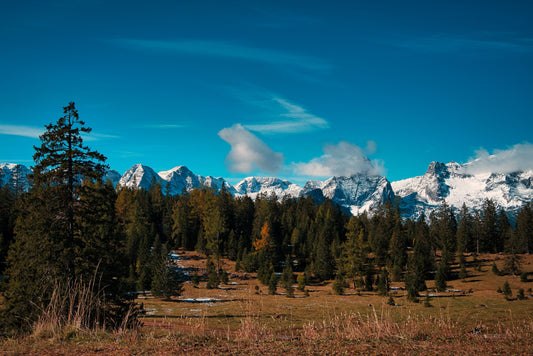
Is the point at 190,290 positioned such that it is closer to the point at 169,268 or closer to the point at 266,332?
the point at 169,268

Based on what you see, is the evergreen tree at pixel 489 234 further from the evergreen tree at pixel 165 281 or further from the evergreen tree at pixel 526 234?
the evergreen tree at pixel 165 281

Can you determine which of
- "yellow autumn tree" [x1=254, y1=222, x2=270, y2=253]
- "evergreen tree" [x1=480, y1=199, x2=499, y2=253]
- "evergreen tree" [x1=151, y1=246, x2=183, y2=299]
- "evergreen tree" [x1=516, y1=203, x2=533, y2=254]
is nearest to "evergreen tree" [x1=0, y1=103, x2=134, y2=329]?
"evergreen tree" [x1=151, y1=246, x2=183, y2=299]

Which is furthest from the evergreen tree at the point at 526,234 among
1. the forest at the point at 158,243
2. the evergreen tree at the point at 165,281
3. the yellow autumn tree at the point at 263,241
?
the evergreen tree at the point at 165,281

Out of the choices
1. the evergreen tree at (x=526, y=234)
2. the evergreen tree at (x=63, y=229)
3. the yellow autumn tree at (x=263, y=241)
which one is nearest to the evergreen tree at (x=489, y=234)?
the evergreen tree at (x=526, y=234)

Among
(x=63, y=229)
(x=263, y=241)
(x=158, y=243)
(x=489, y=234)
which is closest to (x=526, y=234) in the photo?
(x=489, y=234)

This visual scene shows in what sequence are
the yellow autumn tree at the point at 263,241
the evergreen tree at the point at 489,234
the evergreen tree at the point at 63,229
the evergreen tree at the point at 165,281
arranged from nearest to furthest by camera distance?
the evergreen tree at the point at 63,229 → the evergreen tree at the point at 165,281 → the yellow autumn tree at the point at 263,241 → the evergreen tree at the point at 489,234

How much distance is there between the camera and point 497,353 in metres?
4.43

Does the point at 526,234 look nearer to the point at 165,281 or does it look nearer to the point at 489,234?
the point at 489,234

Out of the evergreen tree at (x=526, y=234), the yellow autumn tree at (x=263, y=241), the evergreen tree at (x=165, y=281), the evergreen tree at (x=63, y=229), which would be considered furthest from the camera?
the evergreen tree at (x=526, y=234)

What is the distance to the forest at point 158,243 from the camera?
13227 mm

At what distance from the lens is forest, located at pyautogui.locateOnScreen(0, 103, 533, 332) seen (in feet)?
43.4

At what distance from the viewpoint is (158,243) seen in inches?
2088

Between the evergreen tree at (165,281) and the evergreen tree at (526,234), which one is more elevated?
the evergreen tree at (526,234)

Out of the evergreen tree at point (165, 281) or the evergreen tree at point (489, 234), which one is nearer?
the evergreen tree at point (165, 281)
